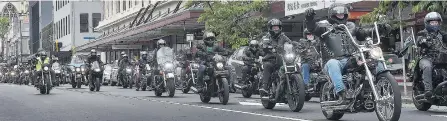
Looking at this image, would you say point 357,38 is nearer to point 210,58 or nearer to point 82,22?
point 210,58

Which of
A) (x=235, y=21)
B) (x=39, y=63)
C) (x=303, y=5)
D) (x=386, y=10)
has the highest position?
(x=303, y=5)

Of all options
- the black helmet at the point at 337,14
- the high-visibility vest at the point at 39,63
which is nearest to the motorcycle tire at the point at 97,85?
the high-visibility vest at the point at 39,63

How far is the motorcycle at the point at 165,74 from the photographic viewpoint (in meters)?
20.2

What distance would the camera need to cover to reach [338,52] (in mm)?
11023

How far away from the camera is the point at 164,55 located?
2164 centimetres

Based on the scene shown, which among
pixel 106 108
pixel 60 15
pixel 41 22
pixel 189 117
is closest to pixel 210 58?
pixel 106 108

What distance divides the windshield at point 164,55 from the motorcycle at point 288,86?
7.47 metres

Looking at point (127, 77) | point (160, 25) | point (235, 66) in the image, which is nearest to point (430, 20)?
point (235, 66)

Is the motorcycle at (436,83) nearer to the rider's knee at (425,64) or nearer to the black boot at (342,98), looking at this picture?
the rider's knee at (425,64)

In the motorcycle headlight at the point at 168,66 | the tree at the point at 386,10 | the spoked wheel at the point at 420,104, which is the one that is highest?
the tree at the point at 386,10

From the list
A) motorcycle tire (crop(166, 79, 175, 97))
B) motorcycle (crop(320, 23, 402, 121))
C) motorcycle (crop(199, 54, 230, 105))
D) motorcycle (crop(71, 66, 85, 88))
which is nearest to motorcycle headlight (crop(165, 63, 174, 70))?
motorcycle tire (crop(166, 79, 175, 97))

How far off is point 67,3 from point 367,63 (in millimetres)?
75583

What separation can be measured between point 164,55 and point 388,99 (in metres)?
12.4

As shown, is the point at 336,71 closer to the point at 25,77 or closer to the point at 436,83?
the point at 436,83
